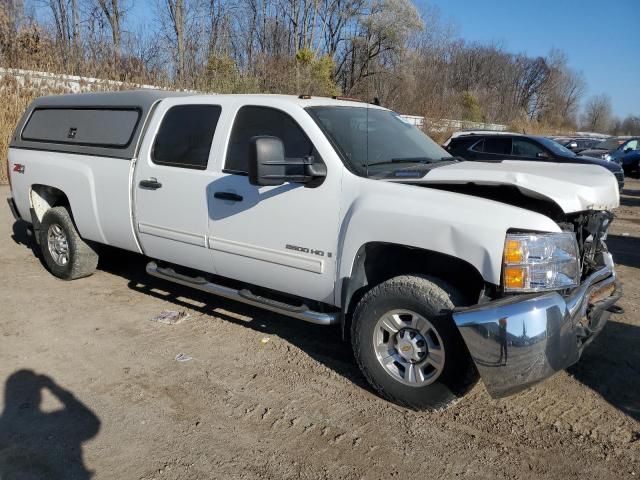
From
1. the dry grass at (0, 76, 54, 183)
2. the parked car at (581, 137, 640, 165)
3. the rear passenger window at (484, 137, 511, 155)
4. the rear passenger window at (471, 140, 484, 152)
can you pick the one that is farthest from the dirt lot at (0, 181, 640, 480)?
the parked car at (581, 137, 640, 165)

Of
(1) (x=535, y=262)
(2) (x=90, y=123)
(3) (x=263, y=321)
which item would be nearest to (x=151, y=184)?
(2) (x=90, y=123)

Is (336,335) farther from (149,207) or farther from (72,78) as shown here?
(72,78)

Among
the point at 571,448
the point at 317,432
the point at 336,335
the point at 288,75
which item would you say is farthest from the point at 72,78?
the point at 571,448

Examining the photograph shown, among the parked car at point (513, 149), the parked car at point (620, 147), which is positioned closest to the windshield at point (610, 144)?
the parked car at point (620, 147)

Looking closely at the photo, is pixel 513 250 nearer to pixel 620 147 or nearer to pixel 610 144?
pixel 620 147

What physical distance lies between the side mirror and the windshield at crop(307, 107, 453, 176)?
0.86 ft

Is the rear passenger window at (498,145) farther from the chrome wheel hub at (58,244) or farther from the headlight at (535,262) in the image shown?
the headlight at (535,262)

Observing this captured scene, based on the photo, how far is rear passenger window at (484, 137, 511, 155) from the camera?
40.1 feet

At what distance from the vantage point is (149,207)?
4.91 meters

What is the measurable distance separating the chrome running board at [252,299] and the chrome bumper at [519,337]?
111 cm

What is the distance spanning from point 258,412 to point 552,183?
234cm

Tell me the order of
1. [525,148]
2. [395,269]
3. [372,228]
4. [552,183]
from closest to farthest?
1. [552,183]
2. [372,228]
3. [395,269]
4. [525,148]

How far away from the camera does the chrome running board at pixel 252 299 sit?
3885mm

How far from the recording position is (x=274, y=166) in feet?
12.0
